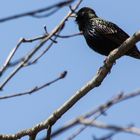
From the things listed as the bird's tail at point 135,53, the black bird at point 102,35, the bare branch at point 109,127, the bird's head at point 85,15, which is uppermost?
the bird's head at point 85,15

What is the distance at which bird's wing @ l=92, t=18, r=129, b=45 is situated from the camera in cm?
582

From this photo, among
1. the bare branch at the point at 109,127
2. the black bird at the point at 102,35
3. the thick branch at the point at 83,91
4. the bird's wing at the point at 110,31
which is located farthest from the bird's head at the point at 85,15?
the bare branch at the point at 109,127

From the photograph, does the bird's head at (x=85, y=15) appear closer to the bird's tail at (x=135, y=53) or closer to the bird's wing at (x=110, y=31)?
the bird's wing at (x=110, y=31)

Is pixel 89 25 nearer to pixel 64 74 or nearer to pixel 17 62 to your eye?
pixel 64 74

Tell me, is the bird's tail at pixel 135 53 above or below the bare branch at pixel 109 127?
above

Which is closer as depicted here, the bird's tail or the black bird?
the bird's tail

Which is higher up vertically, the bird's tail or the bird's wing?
the bird's wing

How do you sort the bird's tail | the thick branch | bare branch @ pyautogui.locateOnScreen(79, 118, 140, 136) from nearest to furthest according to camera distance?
bare branch @ pyautogui.locateOnScreen(79, 118, 140, 136) → the thick branch → the bird's tail

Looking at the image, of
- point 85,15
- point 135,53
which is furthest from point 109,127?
point 85,15

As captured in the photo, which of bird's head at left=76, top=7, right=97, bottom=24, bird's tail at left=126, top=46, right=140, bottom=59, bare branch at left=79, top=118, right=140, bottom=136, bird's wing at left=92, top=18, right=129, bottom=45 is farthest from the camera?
bird's head at left=76, top=7, right=97, bottom=24

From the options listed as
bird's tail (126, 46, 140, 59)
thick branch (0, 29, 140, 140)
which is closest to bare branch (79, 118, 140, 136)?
thick branch (0, 29, 140, 140)

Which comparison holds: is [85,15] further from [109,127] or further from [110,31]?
[109,127]

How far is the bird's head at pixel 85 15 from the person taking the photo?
21.8 ft

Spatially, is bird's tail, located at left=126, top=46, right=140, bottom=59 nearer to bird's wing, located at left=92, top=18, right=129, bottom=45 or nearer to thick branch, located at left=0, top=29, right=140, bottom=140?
bird's wing, located at left=92, top=18, right=129, bottom=45
